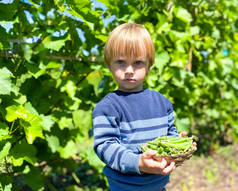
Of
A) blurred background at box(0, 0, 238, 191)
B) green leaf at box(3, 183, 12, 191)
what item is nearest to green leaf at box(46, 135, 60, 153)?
blurred background at box(0, 0, 238, 191)

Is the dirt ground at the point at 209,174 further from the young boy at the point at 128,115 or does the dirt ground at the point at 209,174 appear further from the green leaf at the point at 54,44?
the green leaf at the point at 54,44

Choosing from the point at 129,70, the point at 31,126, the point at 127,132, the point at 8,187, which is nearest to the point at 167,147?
the point at 127,132

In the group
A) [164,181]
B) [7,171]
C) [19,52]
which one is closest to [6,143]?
[7,171]

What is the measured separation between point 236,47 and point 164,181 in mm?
2899

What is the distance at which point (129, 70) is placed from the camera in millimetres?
1484

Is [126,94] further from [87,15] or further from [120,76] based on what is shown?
[87,15]

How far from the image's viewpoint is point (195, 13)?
3.18m

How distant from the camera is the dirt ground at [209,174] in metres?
3.36

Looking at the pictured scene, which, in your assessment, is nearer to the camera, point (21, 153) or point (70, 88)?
point (21, 153)

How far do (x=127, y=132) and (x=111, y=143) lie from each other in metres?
0.13

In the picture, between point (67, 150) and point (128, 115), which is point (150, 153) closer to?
point (128, 115)

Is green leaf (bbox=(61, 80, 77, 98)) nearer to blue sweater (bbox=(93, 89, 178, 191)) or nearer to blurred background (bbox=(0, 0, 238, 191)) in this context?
blurred background (bbox=(0, 0, 238, 191))

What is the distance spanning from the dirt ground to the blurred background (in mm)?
12

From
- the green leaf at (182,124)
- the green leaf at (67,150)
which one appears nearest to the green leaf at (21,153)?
the green leaf at (67,150)
